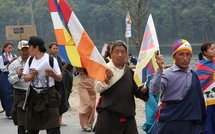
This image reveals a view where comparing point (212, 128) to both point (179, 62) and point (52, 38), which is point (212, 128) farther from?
point (52, 38)

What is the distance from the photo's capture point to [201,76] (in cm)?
664

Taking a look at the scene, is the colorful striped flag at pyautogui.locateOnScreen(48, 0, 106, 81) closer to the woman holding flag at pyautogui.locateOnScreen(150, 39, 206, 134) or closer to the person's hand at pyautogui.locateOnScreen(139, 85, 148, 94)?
the person's hand at pyautogui.locateOnScreen(139, 85, 148, 94)

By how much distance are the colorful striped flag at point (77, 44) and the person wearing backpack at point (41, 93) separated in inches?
20.7

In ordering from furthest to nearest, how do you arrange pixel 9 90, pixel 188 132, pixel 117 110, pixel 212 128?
pixel 9 90 → pixel 212 128 → pixel 117 110 → pixel 188 132

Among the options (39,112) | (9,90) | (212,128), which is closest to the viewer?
(39,112)

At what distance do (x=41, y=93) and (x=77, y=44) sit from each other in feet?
3.68

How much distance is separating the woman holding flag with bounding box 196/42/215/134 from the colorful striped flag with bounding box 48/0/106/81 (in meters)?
2.09

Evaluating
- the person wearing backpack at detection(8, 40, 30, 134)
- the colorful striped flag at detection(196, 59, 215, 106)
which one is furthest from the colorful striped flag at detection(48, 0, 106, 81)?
the colorful striped flag at detection(196, 59, 215, 106)

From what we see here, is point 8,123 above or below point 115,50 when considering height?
below

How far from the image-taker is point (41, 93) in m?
5.92

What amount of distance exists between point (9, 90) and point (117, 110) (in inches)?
266

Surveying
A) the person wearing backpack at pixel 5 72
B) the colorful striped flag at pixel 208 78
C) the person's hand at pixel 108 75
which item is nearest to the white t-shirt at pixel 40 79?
the person's hand at pixel 108 75

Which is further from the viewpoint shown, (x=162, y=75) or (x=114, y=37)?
(x=114, y=37)

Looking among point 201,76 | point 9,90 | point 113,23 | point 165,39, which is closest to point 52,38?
point 113,23
